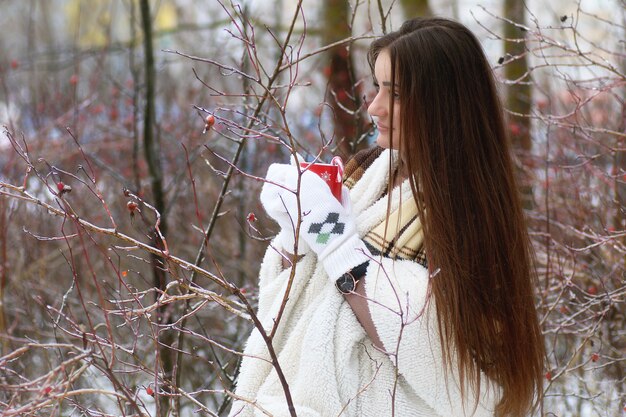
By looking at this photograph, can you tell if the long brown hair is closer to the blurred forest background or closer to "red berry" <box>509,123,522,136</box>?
the blurred forest background

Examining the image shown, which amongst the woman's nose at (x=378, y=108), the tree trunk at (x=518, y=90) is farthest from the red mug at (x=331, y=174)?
the tree trunk at (x=518, y=90)

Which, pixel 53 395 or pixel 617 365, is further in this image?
pixel 617 365

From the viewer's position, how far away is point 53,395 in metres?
1.71

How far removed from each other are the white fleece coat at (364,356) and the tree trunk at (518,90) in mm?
2986

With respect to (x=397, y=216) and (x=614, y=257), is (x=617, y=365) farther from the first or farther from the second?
(x=397, y=216)

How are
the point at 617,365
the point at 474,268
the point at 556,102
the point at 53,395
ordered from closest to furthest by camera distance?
the point at 53,395 < the point at 474,268 < the point at 617,365 < the point at 556,102

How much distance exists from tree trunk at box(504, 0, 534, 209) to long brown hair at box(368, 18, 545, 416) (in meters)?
2.88

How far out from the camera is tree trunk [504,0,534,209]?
5.57 m

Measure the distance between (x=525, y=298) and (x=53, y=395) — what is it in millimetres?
1191

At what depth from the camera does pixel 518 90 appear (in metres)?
6.86

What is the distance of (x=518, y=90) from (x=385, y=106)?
16.2 ft

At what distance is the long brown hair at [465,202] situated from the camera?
212cm

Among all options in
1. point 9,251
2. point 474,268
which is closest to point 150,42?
point 9,251

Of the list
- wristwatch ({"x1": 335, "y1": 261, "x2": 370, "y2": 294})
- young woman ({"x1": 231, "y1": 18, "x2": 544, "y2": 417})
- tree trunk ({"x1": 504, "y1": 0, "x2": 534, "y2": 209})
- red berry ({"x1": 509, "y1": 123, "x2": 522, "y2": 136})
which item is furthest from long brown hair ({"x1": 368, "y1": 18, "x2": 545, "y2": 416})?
red berry ({"x1": 509, "y1": 123, "x2": 522, "y2": 136})
